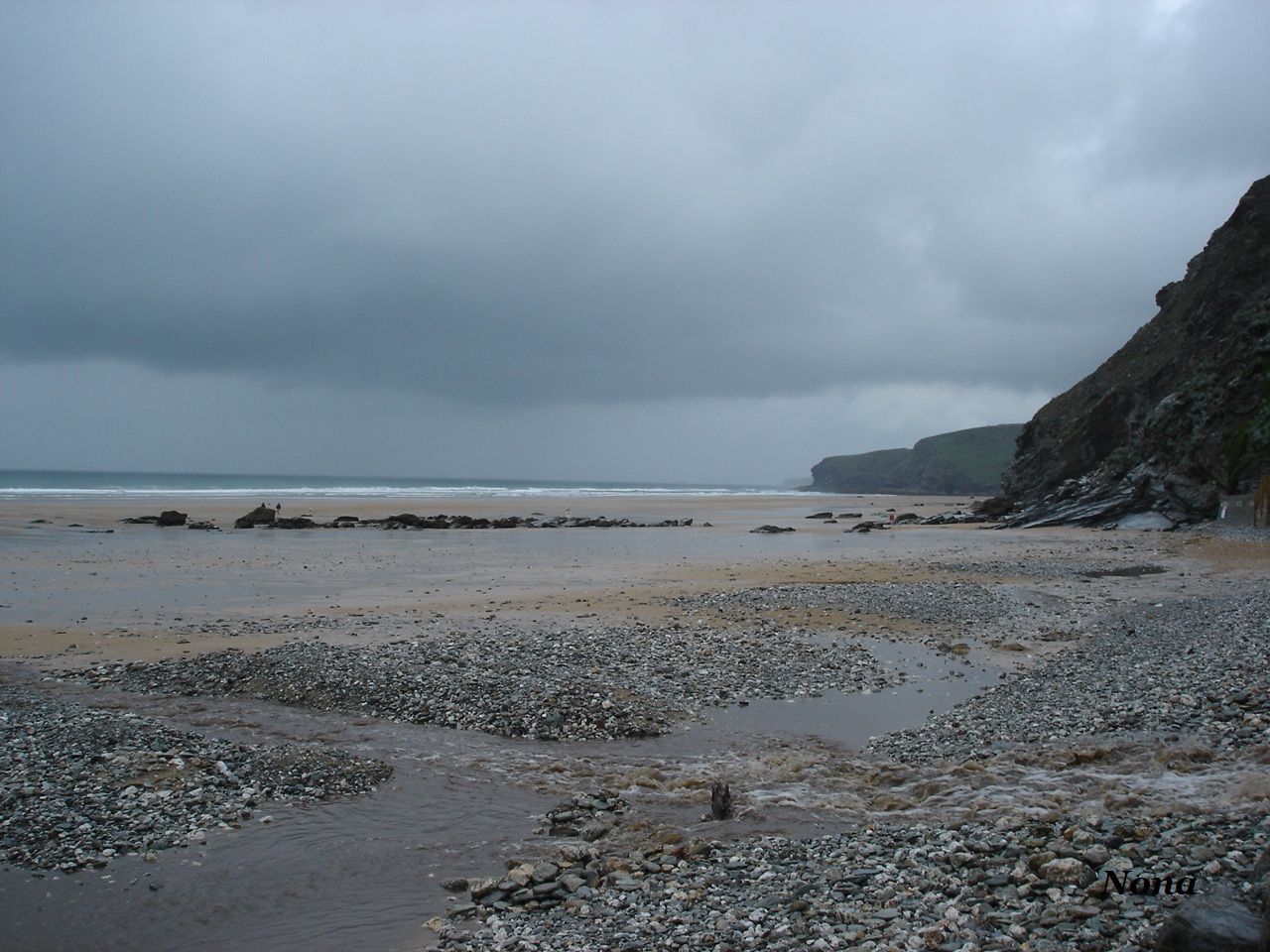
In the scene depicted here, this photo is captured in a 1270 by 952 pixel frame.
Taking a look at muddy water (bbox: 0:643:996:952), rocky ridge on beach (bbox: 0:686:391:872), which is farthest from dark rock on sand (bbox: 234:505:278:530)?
rocky ridge on beach (bbox: 0:686:391:872)

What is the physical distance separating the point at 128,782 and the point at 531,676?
622 cm

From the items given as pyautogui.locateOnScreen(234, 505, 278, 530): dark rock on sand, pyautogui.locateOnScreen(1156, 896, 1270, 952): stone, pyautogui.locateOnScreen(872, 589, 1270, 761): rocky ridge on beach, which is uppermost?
pyautogui.locateOnScreen(234, 505, 278, 530): dark rock on sand

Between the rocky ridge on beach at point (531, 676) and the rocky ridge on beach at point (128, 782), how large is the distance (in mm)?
2432

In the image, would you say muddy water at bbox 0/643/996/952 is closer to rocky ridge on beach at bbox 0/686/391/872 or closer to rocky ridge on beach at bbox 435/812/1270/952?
rocky ridge on beach at bbox 0/686/391/872

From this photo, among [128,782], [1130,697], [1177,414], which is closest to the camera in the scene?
[128,782]

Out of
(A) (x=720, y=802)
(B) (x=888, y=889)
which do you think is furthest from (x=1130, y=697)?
(B) (x=888, y=889)

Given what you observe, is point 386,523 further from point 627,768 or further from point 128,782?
point 627,768

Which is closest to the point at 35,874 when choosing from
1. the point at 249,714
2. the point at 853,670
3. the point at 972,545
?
the point at 249,714

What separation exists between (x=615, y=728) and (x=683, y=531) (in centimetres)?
4527

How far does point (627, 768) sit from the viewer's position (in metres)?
10.8

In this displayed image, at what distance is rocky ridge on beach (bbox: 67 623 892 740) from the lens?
1283cm

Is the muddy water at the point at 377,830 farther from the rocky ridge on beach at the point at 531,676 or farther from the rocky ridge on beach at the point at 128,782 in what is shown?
the rocky ridge on beach at the point at 531,676

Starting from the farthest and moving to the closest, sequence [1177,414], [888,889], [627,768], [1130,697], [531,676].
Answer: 1. [1177,414]
2. [531,676]
3. [1130,697]
4. [627,768]
5. [888,889]

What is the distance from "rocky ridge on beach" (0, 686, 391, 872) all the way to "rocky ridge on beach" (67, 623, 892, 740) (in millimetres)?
2432
